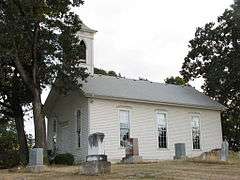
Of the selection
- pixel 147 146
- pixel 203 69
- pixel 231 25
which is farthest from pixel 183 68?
pixel 147 146

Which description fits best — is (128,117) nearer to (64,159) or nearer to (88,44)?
(64,159)

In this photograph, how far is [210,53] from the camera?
1858 inches

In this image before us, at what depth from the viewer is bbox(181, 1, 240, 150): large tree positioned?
147 ft

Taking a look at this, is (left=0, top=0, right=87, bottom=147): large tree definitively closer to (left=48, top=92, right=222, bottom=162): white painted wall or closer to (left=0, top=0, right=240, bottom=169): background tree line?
(left=0, top=0, right=240, bottom=169): background tree line

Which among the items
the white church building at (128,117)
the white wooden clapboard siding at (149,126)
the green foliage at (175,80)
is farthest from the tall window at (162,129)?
the green foliage at (175,80)

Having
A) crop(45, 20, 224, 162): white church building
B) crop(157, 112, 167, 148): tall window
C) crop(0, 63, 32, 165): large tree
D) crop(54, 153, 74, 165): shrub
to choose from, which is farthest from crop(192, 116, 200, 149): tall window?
crop(0, 63, 32, 165): large tree

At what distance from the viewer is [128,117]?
1404 inches

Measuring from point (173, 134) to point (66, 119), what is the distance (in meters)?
7.87

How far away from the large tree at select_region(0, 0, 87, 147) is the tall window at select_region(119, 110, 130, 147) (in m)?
4.32

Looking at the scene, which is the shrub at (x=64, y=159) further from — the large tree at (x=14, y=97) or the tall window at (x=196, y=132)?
the tall window at (x=196, y=132)

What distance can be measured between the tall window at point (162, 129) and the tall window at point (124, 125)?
9.46 ft

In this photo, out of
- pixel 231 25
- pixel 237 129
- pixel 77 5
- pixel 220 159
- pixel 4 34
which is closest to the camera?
pixel 220 159

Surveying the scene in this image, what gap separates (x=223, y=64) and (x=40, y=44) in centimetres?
1912

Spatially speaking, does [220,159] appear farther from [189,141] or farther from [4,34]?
[4,34]
